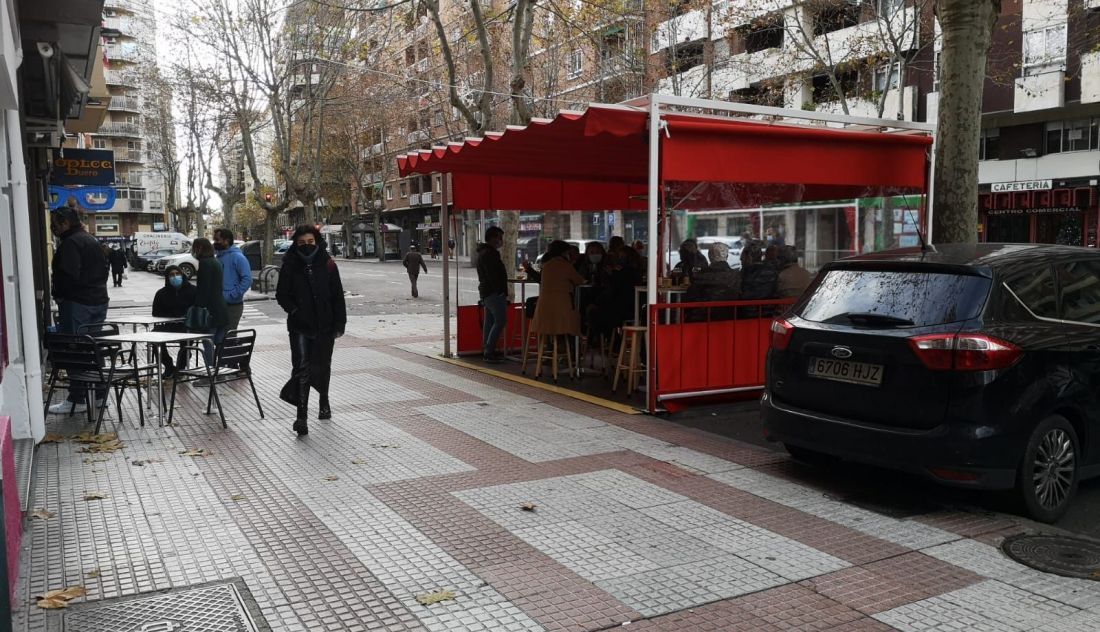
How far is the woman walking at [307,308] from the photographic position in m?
7.56

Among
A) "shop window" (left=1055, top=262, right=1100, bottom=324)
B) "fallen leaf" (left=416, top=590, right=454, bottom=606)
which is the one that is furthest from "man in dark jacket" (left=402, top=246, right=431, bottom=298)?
"fallen leaf" (left=416, top=590, right=454, bottom=606)

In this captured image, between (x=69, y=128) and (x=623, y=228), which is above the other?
(x=69, y=128)

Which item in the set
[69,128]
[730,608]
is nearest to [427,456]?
[730,608]

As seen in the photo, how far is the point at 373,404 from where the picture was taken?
355 inches

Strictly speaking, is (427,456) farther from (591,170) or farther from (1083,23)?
(1083,23)

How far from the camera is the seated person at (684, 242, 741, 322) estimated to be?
8.68m

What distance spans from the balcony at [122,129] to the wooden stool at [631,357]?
8158cm

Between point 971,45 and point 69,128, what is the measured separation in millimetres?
15827

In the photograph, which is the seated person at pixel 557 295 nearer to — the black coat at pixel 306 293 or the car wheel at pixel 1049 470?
the black coat at pixel 306 293

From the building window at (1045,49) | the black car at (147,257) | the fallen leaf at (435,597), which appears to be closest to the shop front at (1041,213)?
the building window at (1045,49)

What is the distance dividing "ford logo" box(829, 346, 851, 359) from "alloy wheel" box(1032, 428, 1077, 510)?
1.19 m

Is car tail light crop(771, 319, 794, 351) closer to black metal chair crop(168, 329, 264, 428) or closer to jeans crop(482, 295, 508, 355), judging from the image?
black metal chair crop(168, 329, 264, 428)

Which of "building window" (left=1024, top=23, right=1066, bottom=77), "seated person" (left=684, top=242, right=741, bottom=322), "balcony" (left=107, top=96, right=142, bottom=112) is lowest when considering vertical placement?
"seated person" (left=684, top=242, right=741, bottom=322)

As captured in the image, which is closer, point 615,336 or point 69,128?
point 615,336
